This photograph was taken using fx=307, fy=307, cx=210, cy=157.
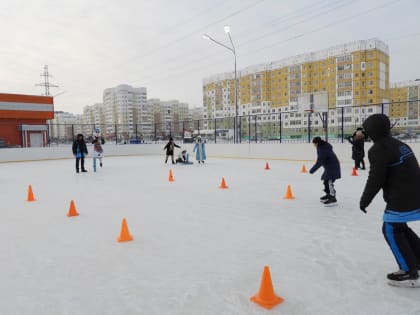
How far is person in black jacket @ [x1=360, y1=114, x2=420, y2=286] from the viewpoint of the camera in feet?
7.94

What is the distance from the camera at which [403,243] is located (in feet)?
8.28

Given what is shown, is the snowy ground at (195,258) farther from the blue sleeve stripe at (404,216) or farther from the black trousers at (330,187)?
the blue sleeve stripe at (404,216)

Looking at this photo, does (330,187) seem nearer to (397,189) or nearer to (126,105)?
(397,189)

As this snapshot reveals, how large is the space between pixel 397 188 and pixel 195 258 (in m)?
2.08

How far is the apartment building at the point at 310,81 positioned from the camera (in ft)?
196

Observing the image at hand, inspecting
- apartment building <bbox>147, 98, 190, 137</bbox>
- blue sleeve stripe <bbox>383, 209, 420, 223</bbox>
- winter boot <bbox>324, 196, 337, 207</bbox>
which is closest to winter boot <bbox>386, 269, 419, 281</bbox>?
blue sleeve stripe <bbox>383, 209, 420, 223</bbox>

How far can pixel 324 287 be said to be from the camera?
8.64 ft

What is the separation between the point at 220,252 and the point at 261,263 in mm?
539

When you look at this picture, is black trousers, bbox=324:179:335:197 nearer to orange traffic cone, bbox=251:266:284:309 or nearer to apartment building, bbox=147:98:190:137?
orange traffic cone, bbox=251:266:284:309

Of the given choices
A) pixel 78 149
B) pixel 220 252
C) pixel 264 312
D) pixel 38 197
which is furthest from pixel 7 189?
pixel 264 312

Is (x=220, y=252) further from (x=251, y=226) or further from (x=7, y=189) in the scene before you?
(x=7, y=189)

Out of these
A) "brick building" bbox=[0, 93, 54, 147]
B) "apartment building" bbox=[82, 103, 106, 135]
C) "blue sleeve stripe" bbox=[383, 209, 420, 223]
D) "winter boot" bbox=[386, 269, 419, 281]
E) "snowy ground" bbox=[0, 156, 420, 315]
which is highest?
"apartment building" bbox=[82, 103, 106, 135]

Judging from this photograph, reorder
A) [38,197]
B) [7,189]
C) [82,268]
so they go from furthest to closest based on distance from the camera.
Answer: [7,189]
[38,197]
[82,268]

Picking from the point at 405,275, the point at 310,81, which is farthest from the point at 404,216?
the point at 310,81
